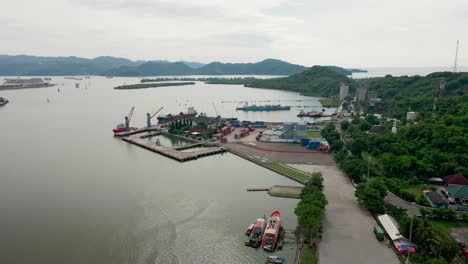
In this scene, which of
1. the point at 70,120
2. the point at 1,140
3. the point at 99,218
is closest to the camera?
the point at 99,218

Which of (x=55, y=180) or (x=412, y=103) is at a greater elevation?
(x=412, y=103)

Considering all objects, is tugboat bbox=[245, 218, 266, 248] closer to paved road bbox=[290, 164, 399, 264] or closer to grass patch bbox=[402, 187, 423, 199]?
paved road bbox=[290, 164, 399, 264]

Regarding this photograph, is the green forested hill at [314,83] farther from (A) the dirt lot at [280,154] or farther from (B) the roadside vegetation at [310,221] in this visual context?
(B) the roadside vegetation at [310,221]

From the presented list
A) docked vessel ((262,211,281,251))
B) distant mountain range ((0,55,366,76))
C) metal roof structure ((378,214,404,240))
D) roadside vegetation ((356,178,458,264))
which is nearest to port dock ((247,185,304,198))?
roadside vegetation ((356,178,458,264))

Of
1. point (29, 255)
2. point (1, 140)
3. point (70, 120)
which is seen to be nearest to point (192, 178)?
point (29, 255)

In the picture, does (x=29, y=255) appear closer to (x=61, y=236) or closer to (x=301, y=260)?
(x=61, y=236)

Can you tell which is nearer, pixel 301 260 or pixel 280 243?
pixel 301 260

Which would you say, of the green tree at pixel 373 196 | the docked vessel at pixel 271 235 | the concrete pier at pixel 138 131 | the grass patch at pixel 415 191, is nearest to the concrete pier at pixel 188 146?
the concrete pier at pixel 138 131

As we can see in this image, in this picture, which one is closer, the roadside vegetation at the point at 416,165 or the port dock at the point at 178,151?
the roadside vegetation at the point at 416,165
